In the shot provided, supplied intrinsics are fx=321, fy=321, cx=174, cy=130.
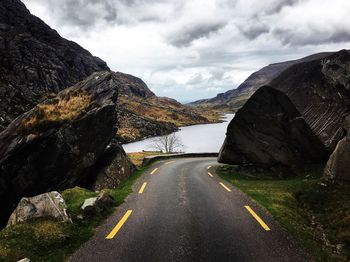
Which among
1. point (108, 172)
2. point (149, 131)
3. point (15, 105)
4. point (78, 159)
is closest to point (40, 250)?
point (78, 159)

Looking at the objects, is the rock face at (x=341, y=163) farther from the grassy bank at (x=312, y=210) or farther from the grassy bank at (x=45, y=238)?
the grassy bank at (x=45, y=238)

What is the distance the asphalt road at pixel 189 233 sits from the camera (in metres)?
9.02

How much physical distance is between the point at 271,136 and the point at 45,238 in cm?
1761

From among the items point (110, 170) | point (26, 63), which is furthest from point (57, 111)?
point (26, 63)

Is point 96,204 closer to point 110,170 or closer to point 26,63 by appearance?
point 110,170

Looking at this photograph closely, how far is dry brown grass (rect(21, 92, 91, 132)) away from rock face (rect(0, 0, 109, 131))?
207 ft

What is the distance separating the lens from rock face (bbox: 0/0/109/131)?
98.6 meters

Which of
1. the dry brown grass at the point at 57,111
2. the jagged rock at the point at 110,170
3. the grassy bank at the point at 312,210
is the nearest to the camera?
the grassy bank at the point at 312,210


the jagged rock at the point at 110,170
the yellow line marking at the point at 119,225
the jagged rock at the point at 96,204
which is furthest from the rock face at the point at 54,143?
the yellow line marking at the point at 119,225

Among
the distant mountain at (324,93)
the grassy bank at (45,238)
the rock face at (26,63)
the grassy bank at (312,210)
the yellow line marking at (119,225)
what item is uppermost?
the rock face at (26,63)

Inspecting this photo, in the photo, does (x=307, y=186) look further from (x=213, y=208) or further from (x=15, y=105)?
(x=15, y=105)

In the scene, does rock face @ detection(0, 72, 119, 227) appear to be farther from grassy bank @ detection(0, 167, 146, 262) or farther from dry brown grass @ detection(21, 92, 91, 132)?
grassy bank @ detection(0, 167, 146, 262)

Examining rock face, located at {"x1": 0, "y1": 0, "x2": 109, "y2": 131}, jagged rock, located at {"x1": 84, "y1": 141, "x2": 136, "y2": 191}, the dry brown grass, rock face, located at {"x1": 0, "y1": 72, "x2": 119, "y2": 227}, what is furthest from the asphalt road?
rock face, located at {"x1": 0, "y1": 0, "x2": 109, "y2": 131}

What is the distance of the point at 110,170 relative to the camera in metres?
23.3
